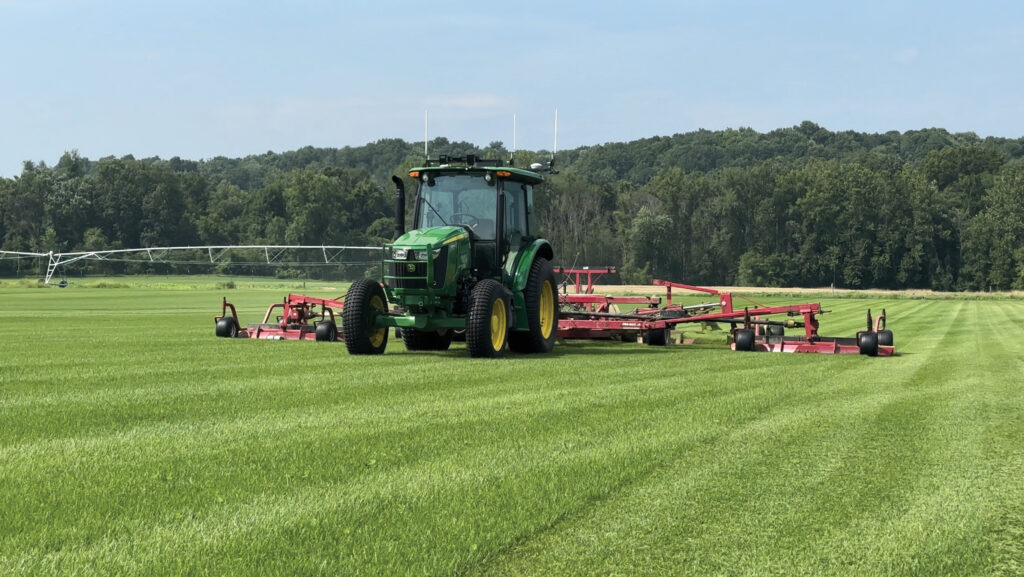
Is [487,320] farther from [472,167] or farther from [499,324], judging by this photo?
[472,167]

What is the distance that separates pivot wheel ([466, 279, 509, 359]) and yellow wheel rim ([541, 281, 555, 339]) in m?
1.59

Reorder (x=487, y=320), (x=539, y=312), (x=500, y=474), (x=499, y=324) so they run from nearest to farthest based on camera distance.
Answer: (x=500, y=474) → (x=487, y=320) → (x=499, y=324) → (x=539, y=312)

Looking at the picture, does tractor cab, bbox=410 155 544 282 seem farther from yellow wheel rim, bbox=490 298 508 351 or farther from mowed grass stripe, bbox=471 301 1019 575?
mowed grass stripe, bbox=471 301 1019 575

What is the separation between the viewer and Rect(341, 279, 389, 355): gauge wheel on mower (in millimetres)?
12945

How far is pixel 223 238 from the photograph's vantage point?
104m

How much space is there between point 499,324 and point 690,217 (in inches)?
3331

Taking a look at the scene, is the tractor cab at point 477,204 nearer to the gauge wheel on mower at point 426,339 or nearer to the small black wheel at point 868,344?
the gauge wheel on mower at point 426,339

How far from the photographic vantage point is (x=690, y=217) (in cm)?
9562

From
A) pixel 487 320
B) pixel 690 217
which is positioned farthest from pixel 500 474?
pixel 690 217

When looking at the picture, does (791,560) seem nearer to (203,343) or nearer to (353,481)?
(353,481)

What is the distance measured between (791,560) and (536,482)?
5.27 feet

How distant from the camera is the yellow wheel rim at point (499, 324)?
43.1 feet

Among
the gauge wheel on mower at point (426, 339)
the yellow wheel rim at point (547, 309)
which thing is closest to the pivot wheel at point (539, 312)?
the yellow wheel rim at point (547, 309)

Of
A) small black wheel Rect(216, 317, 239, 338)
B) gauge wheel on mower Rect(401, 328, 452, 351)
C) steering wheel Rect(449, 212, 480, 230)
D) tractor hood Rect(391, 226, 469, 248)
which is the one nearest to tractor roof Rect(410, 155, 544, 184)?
steering wheel Rect(449, 212, 480, 230)
